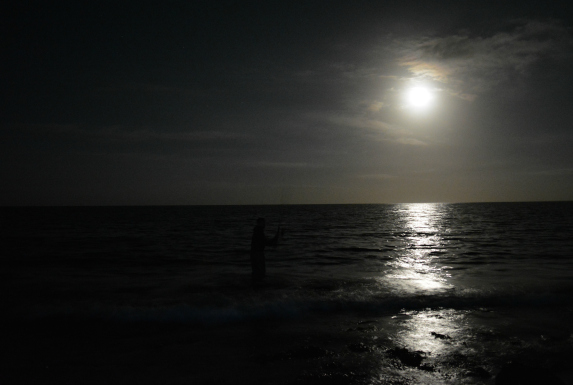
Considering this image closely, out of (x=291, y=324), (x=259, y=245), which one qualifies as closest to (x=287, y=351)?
(x=291, y=324)

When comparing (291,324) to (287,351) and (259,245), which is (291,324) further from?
(259,245)

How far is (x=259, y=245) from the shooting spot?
11000 millimetres

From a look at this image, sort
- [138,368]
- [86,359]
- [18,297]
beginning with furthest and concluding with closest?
1. [18,297]
2. [86,359]
3. [138,368]

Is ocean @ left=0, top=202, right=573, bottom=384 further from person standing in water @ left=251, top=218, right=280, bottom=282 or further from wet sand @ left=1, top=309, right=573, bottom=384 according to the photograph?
person standing in water @ left=251, top=218, right=280, bottom=282

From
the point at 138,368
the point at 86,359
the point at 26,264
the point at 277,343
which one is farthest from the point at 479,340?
the point at 26,264

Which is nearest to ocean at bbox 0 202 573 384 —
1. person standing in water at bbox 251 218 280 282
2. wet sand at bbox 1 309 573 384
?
wet sand at bbox 1 309 573 384

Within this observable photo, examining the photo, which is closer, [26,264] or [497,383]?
[497,383]

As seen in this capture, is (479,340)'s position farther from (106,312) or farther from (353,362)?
(106,312)

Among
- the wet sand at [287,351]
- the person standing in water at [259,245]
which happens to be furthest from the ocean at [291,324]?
the person standing in water at [259,245]

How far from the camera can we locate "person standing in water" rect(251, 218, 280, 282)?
10.9 m

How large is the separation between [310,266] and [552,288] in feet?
31.1

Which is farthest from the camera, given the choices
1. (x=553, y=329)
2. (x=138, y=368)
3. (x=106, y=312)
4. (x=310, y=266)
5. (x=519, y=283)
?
(x=310, y=266)

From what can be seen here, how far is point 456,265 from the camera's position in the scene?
17.1m

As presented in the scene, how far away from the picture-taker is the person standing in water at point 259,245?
35.9 feet
